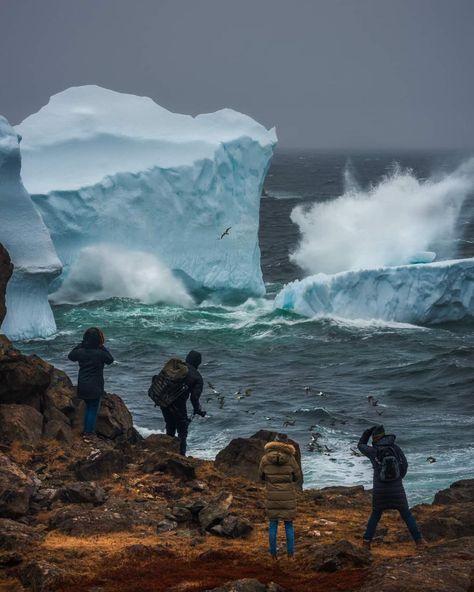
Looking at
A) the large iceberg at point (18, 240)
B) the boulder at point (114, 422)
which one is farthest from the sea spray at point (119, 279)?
the boulder at point (114, 422)

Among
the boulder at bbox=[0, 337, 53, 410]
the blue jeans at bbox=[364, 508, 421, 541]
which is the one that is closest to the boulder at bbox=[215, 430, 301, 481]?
the boulder at bbox=[0, 337, 53, 410]

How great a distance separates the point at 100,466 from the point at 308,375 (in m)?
10.3

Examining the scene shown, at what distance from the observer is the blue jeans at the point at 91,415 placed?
41.4 ft

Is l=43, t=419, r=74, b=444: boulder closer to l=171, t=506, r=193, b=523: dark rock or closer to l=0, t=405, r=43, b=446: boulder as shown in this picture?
l=0, t=405, r=43, b=446: boulder

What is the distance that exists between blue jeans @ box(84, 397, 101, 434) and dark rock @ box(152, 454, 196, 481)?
4.44 ft

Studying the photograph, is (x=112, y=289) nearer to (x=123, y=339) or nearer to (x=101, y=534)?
(x=123, y=339)

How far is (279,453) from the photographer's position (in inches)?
343

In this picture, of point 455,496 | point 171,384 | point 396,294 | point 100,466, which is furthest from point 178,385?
point 396,294

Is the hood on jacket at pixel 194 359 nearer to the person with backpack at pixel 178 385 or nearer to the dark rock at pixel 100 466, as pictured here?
the person with backpack at pixel 178 385

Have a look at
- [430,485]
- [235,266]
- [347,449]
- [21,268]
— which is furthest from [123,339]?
[430,485]

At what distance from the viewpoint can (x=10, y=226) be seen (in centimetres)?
2206

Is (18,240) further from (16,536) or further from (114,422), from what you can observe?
(16,536)

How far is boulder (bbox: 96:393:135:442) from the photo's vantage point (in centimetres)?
1291

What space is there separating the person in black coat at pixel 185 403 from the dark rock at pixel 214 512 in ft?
6.15
